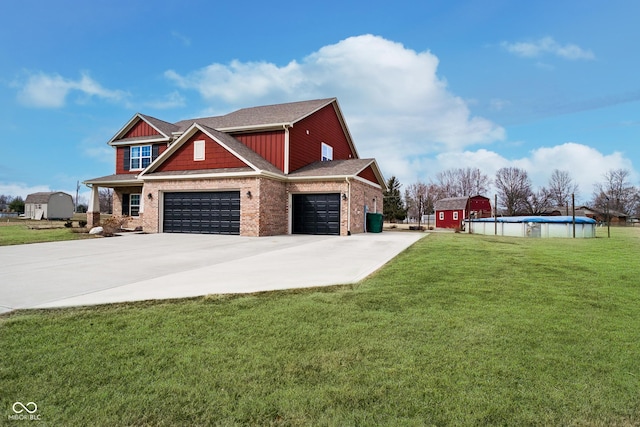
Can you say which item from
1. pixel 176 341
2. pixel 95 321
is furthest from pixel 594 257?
pixel 95 321

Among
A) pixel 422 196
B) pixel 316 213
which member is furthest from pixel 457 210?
pixel 316 213

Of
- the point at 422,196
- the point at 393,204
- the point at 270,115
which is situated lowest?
the point at 393,204

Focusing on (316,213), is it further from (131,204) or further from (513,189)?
(513,189)

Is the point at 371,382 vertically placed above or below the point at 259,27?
below

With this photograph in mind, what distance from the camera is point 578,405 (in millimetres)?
2658

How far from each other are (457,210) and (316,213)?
28.0 m

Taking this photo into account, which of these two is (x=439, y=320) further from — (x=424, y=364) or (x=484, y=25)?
(x=484, y=25)

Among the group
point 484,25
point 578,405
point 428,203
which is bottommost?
point 578,405

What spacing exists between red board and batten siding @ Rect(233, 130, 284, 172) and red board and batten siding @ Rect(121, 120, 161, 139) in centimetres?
782

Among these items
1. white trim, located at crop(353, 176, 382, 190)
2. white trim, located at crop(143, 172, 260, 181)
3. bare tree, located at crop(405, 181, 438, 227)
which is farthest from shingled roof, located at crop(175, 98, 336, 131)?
bare tree, located at crop(405, 181, 438, 227)

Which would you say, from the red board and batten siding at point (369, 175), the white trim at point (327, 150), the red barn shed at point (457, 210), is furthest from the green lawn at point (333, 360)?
the red barn shed at point (457, 210)

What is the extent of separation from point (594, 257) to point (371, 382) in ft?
36.1

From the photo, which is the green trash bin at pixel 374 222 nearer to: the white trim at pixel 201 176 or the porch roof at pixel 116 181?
the white trim at pixel 201 176

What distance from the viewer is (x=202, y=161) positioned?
18.4 m
